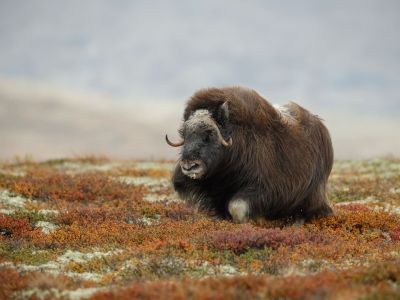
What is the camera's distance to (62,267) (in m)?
8.21

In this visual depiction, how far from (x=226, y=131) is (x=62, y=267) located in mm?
3492

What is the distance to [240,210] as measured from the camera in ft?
33.4

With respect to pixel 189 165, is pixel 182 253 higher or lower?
lower

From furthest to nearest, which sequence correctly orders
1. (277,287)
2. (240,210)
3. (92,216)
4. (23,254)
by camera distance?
(92,216) → (240,210) → (23,254) → (277,287)

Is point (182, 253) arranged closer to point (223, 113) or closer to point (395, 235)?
point (223, 113)

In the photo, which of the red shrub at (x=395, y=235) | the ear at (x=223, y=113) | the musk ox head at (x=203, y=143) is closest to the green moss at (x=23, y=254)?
→ the musk ox head at (x=203, y=143)

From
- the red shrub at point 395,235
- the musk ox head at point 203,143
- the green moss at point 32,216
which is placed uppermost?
the musk ox head at point 203,143

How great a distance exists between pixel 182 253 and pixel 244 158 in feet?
8.05

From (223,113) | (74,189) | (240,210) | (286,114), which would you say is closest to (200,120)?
(223,113)

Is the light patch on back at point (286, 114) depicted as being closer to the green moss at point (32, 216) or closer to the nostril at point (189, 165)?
the nostril at point (189, 165)

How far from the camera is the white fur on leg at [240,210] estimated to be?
10.2 meters


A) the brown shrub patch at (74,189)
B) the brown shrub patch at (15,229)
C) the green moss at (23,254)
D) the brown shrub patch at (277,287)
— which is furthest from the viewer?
the brown shrub patch at (74,189)

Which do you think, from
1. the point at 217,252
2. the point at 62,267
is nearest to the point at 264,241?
the point at 217,252

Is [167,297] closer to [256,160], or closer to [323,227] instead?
[256,160]
